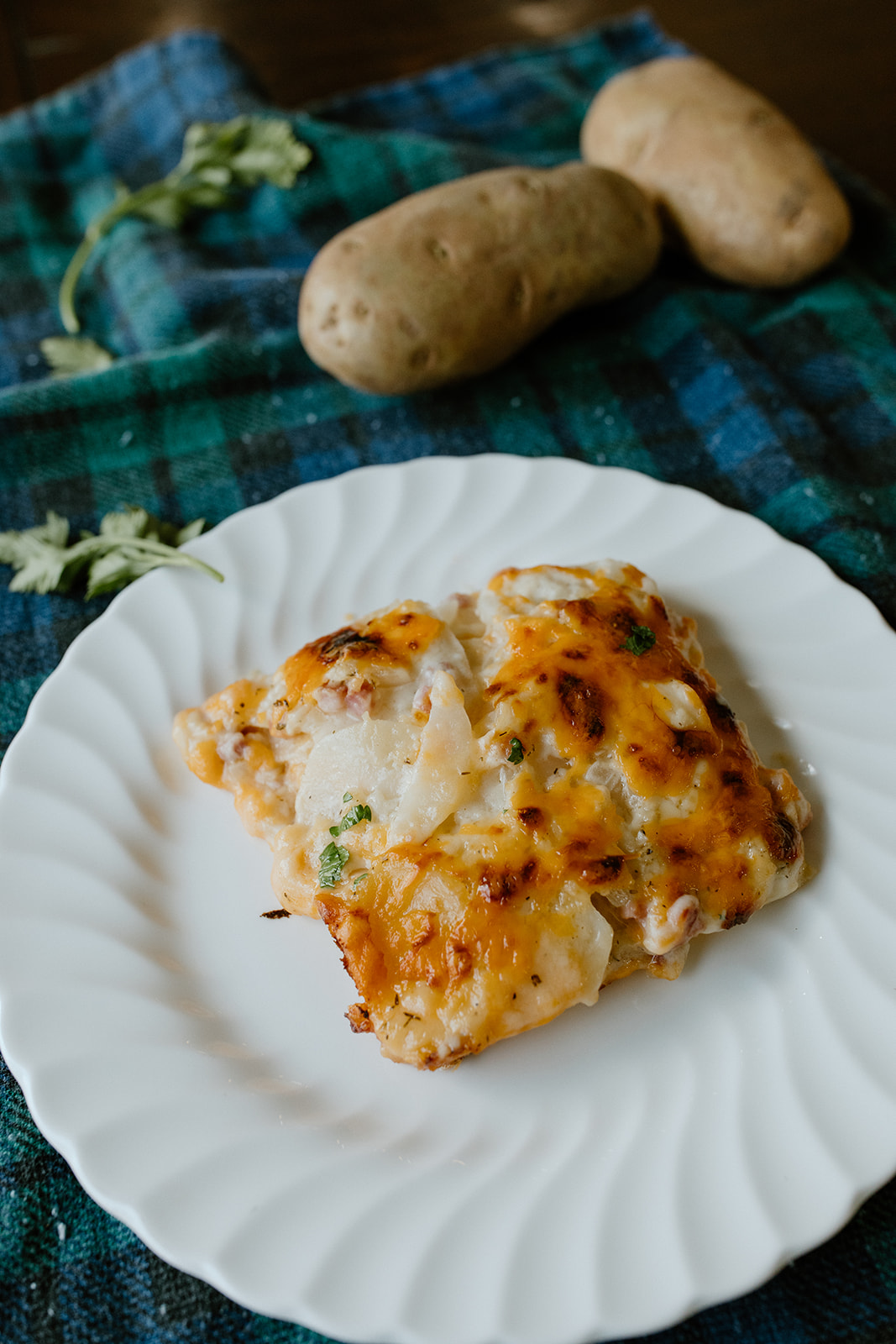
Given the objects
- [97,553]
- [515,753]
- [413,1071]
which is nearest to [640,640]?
[515,753]

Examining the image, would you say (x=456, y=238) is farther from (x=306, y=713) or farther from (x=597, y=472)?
(x=306, y=713)

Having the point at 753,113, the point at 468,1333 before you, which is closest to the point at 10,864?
the point at 468,1333

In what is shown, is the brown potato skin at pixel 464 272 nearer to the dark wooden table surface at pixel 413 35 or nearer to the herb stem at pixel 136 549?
the herb stem at pixel 136 549

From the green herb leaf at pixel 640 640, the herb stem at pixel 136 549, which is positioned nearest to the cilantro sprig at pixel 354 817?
the green herb leaf at pixel 640 640

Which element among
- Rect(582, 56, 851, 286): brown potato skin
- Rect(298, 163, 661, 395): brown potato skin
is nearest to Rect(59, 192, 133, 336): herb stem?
Rect(298, 163, 661, 395): brown potato skin

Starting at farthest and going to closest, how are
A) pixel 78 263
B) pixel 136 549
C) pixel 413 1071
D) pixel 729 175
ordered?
pixel 78 263 < pixel 729 175 < pixel 136 549 < pixel 413 1071

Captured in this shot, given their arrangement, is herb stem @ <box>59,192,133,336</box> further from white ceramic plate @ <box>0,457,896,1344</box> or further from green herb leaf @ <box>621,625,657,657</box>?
green herb leaf @ <box>621,625,657,657</box>

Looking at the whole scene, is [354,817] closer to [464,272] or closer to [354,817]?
[354,817]
